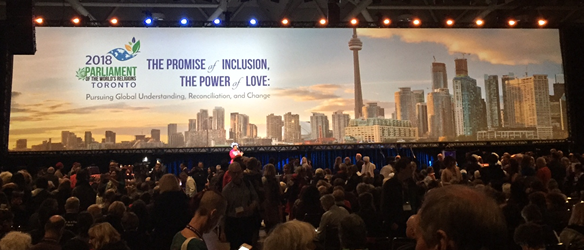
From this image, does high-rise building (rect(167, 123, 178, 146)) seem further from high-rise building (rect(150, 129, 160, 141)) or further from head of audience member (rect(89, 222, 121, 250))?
head of audience member (rect(89, 222, 121, 250))

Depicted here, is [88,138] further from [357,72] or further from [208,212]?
[208,212]

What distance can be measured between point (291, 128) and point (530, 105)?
6462mm

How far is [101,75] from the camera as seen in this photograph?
38.5 ft

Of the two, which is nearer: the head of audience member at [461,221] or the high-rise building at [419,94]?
the head of audience member at [461,221]

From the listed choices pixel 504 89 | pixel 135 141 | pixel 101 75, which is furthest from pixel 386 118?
pixel 101 75

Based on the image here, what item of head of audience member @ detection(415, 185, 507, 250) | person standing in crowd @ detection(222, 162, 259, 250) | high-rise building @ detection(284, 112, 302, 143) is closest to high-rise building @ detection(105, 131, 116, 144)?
high-rise building @ detection(284, 112, 302, 143)

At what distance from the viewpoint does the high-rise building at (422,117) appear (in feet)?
41.6

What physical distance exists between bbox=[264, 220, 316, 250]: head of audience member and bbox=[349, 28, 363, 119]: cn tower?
10.6 metres

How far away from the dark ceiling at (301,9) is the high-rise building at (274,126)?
10.6ft

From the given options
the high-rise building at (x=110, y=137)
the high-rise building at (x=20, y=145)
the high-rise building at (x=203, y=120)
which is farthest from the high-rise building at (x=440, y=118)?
the high-rise building at (x=20, y=145)

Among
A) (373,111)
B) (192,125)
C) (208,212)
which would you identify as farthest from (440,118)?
(208,212)

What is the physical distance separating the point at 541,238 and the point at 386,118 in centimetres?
950

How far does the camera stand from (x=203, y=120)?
12094 millimetres

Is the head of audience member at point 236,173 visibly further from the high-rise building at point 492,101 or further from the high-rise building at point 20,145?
the high-rise building at point 492,101
